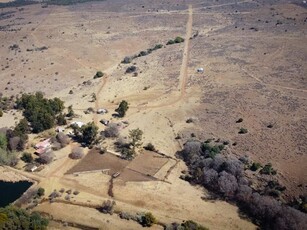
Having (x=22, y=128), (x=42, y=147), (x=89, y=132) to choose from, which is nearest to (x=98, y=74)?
(x=22, y=128)

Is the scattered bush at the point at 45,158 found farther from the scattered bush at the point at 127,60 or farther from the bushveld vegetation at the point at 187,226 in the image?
the scattered bush at the point at 127,60

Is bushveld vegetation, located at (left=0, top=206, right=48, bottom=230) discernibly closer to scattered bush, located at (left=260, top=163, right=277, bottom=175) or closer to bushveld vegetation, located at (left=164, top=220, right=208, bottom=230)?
bushveld vegetation, located at (left=164, top=220, right=208, bottom=230)

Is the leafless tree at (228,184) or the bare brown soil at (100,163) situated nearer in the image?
the leafless tree at (228,184)

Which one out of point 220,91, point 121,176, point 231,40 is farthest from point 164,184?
point 231,40

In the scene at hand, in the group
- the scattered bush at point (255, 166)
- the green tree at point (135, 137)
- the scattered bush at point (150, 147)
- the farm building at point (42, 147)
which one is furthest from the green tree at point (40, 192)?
the scattered bush at point (255, 166)

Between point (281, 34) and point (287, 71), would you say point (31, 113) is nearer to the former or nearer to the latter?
point (287, 71)

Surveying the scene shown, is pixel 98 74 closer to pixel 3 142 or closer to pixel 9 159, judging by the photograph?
pixel 3 142
